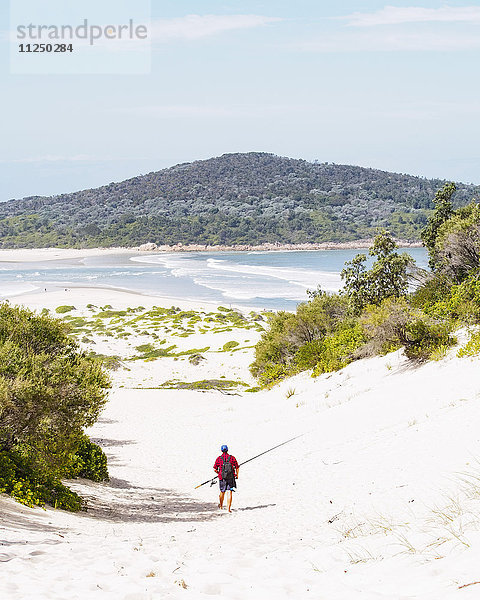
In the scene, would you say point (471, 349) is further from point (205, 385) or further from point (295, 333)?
point (205, 385)

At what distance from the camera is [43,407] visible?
10672 millimetres

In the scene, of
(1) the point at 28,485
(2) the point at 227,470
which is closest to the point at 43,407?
(1) the point at 28,485

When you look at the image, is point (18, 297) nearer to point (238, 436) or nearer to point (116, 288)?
point (116, 288)

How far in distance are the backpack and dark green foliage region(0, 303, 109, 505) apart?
2870mm

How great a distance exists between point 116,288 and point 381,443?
75186 mm

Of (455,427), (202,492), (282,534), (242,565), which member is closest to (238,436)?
(202,492)

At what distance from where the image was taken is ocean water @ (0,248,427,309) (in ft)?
243

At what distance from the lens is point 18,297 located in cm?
7225

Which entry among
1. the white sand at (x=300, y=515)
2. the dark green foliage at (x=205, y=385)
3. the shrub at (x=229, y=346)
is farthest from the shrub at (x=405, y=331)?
the shrub at (x=229, y=346)

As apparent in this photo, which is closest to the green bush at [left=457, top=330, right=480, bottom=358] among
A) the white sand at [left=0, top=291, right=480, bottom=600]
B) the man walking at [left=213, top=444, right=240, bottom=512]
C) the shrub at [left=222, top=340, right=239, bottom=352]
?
the white sand at [left=0, top=291, right=480, bottom=600]

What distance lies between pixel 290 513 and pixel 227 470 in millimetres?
2119

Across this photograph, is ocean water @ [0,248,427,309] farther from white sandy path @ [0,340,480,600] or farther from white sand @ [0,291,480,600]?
white sand @ [0,291,480,600]

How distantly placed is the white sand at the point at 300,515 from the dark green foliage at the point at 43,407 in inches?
45.0

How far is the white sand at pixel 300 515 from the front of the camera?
16.4 feet
